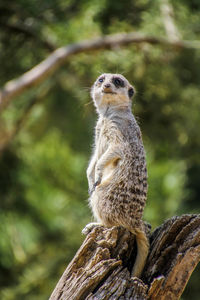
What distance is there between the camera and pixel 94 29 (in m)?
10.2

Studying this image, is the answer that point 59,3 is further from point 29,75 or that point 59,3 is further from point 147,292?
point 147,292

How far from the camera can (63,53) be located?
888 cm

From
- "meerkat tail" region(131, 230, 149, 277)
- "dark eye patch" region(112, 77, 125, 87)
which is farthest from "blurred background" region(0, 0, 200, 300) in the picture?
"meerkat tail" region(131, 230, 149, 277)

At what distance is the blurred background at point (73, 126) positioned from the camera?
31.0 feet

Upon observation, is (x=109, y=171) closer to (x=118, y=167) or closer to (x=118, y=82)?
(x=118, y=167)

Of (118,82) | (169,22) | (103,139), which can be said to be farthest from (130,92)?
(169,22)

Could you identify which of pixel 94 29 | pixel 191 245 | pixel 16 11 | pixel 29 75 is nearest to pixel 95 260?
pixel 191 245

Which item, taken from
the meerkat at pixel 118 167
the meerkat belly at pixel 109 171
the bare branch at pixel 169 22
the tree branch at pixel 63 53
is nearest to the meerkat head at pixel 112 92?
the meerkat at pixel 118 167

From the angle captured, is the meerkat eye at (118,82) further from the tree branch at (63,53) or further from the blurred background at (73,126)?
the blurred background at (73,126)

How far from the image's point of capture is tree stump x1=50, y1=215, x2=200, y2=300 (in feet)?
13.3

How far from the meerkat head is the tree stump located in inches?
53.9

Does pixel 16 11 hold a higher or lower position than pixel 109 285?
higher

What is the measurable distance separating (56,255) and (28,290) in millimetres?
913

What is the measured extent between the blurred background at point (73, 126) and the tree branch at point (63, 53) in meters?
0.21
